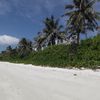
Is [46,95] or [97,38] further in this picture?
[97,38]

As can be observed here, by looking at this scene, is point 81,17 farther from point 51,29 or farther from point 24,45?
point 24,45

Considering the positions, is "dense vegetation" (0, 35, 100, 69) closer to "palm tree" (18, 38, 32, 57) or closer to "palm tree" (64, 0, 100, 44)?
"palm tree" (64, 0, 100, 44)

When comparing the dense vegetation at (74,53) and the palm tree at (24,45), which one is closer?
the dense vegetation at (74,53)

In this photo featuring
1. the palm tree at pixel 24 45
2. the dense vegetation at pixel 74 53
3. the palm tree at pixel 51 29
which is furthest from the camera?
the palm tree at pixel 24 45

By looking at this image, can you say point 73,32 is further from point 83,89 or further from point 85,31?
point 83,89

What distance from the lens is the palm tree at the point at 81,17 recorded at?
3888 centimetres

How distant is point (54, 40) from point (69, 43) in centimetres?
1125

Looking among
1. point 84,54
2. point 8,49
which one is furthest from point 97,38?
point 8,49

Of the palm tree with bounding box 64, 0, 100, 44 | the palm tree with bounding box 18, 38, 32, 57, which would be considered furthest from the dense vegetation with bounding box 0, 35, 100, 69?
the palm tree with bounding box 18, 38, 32, 57

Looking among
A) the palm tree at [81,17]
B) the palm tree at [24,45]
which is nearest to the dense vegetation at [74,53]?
the palm tree at [81,17]

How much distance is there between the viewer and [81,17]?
128 ft

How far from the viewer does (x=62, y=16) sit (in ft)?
131

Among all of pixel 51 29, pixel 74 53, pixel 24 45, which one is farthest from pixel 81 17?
pixel 24 45

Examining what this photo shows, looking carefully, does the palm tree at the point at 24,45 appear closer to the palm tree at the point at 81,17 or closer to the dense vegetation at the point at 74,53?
the dense vegetation at the point at 74,53
